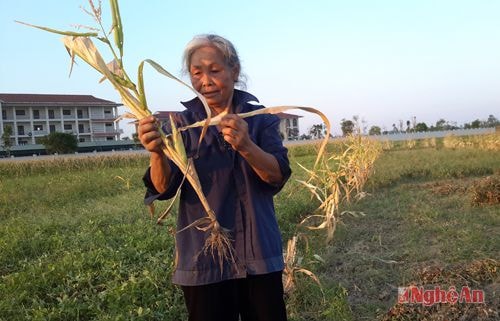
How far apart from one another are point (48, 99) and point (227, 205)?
5778 centimetres

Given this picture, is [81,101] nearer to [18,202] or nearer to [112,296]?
[18,202]

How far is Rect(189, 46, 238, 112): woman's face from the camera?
1571mm

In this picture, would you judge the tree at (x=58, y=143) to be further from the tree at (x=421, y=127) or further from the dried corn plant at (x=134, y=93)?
the tree at (x=421, y=127)

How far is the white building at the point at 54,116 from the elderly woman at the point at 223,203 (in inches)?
1956

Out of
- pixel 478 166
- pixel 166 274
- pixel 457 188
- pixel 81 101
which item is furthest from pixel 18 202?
pixel 81 101

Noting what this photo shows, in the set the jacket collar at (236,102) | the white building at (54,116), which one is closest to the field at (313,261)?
the jacket collar at (236,102)

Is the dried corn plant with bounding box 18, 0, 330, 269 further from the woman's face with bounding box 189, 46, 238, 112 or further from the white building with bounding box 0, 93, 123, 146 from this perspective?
the white building with bounding box 0, 93, 123, 146

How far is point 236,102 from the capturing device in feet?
5.50

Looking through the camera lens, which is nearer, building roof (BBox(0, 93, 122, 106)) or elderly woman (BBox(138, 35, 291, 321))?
elderly woman (BBox(138, 35, 291, 321))

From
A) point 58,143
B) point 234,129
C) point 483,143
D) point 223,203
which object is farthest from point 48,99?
point 234,129

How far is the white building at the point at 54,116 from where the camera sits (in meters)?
50.3

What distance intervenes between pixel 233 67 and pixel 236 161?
366 mm

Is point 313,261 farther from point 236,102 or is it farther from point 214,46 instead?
point 214,46

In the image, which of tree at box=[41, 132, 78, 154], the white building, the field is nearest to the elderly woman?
the field
